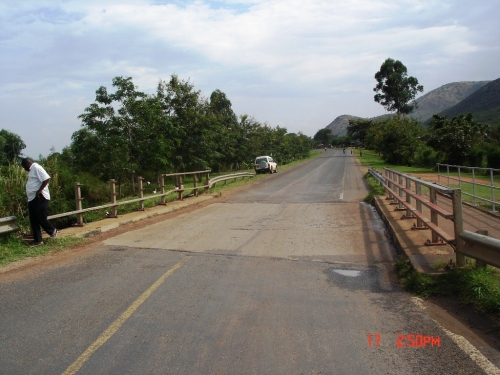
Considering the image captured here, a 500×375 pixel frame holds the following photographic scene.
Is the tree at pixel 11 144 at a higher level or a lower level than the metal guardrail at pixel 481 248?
higher

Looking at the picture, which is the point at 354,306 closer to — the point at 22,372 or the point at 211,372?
the point at 211,372

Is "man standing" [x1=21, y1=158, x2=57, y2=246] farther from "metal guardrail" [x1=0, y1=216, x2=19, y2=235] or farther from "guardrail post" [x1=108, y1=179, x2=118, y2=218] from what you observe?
"guardrail post" [x1=108, y1=179, x2=118, y2=218]

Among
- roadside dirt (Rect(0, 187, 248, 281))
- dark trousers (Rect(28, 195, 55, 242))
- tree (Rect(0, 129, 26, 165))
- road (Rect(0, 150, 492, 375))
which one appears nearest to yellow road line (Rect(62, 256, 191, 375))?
road (Rect(0, 150, 492, 375))

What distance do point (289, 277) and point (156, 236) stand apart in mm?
4608

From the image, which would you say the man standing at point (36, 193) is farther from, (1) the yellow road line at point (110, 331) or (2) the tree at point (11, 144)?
(2) the tree at point (11, 144)

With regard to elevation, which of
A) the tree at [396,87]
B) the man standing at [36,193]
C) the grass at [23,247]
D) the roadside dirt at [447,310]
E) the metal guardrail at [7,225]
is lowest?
the roadside dirt at [447,310]

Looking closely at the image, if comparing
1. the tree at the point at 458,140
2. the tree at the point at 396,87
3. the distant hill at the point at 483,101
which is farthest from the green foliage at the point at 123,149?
the distant hill at the point at 483,101

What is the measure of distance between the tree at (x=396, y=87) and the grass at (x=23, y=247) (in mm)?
76954

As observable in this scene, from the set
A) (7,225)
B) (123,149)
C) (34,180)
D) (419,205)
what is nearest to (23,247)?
(7,225)

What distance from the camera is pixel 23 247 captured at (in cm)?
895
